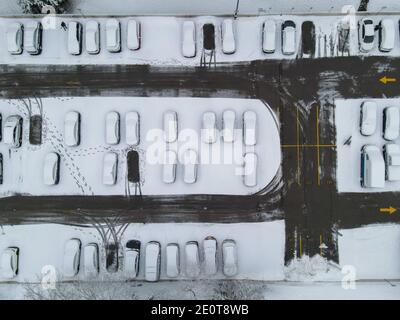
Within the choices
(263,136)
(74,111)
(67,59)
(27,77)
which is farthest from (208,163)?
(27,77)

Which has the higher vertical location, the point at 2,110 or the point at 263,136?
the point at 2,110

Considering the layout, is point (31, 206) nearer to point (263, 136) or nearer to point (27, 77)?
point (27, 77)

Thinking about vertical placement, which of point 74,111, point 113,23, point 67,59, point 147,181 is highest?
point 113,23

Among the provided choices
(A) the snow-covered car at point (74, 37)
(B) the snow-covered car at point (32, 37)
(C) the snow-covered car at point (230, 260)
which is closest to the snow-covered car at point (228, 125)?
(C) the snow-covered car at point (230, 260)

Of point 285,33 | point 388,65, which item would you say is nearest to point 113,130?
point 285,33

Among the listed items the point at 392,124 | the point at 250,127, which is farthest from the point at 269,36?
the point at 392,124

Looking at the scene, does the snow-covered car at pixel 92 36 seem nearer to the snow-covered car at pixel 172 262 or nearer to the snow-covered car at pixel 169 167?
the snow-covered car at pixel 169 167

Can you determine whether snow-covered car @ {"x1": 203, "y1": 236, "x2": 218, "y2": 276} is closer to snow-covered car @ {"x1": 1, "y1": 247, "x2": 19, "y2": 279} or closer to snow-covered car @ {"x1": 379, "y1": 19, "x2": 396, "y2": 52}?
snow-covered car @ {"x1": 1, "y1": 247, "x2": 19, "y2": 279}
